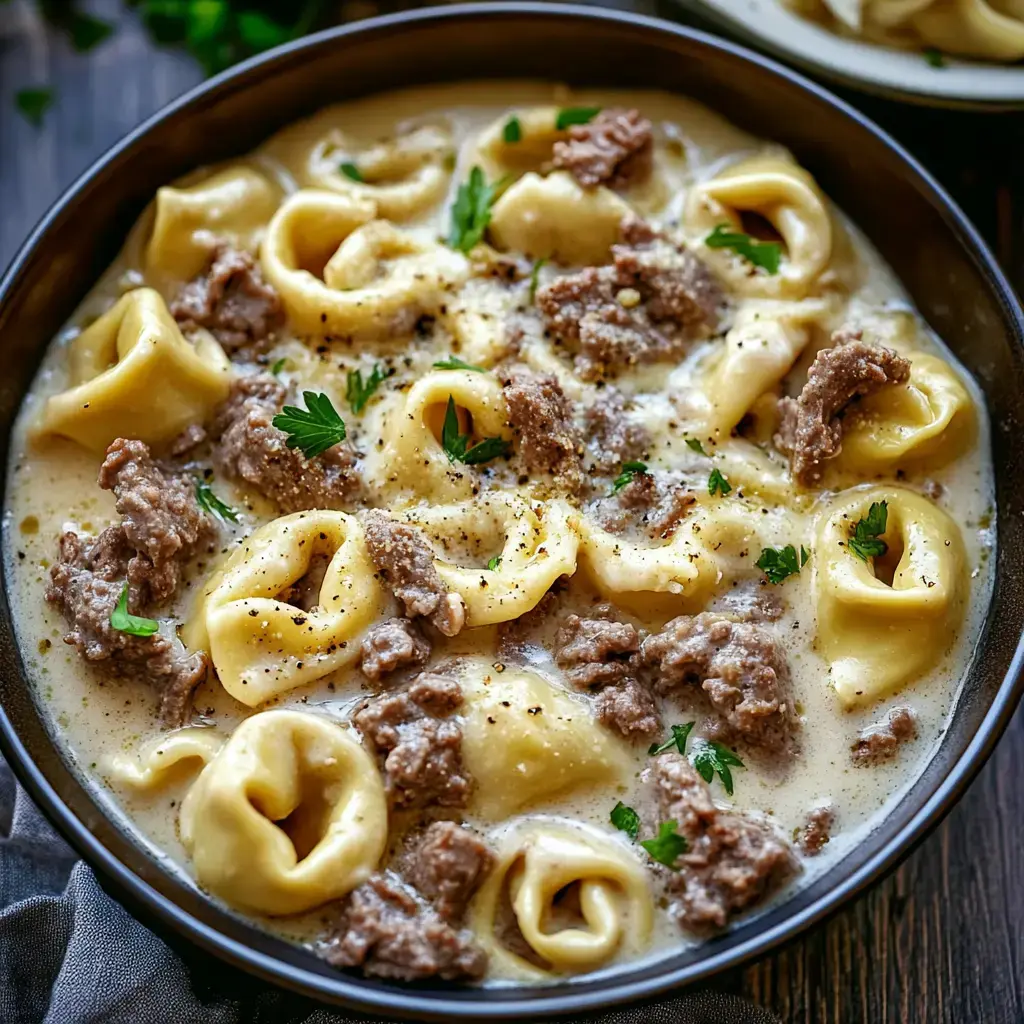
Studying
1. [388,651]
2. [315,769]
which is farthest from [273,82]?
[315,769]

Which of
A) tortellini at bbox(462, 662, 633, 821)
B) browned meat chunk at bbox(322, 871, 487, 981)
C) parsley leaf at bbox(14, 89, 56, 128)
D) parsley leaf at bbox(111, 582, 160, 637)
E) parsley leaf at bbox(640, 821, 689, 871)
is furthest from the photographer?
parsley leaf at bbox(14, 89, 56, 128)

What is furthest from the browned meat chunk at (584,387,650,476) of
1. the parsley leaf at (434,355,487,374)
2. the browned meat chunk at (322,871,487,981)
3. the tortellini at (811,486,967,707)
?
the browned meat chunk at (322,871,487,981)

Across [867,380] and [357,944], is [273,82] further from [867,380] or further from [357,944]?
[357,944]

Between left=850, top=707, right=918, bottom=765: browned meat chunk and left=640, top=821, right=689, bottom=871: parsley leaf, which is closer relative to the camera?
left=640, top=821, right=689, bottom=871: parsley leaf

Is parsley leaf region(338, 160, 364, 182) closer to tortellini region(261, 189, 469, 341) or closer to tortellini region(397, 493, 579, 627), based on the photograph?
tortellini region(261, 189, 469, 341)

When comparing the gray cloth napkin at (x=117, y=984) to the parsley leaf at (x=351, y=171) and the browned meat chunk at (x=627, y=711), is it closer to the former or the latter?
the browned meat chunk at (x=627, y=711)

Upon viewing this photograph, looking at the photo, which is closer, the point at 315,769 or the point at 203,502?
the point at 315,769

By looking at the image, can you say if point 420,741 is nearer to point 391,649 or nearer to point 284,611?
point 391,649
